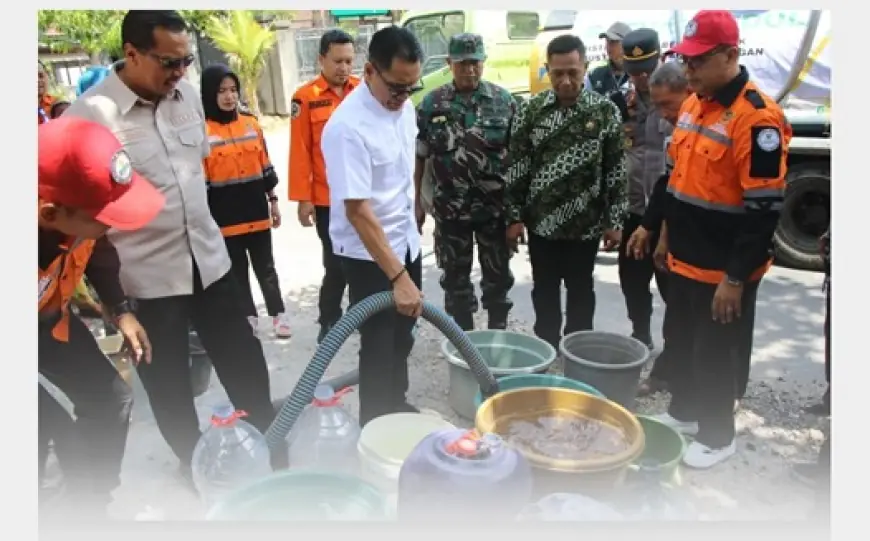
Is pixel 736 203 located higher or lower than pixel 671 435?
higher

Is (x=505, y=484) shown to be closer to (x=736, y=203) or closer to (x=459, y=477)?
(x=459, y=477)

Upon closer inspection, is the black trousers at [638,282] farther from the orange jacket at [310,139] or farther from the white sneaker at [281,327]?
the white sneaker at [281,327]

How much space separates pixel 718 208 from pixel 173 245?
2070mm

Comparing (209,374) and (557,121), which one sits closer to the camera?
(557,121)

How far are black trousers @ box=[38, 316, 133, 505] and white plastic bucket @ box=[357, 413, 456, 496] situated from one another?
0.96m

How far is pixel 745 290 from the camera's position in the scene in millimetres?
2713

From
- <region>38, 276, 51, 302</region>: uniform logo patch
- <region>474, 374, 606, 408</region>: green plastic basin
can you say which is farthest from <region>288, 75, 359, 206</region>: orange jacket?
<region>38, 276, 51, 302</region>: uniform logo patch

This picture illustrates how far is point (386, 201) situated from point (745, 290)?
1.50 meters

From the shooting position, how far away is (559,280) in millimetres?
3738

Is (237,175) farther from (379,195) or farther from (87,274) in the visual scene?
(87,274)

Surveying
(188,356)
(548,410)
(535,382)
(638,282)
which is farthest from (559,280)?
(188,356)

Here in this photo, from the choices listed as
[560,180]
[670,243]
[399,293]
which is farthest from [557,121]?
[399,293]

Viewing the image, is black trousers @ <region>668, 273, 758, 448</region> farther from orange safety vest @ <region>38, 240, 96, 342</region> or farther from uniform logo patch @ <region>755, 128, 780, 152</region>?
orange safety vest @ <region>38, 240, 96, 342</region>

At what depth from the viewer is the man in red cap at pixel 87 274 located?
1.71m
